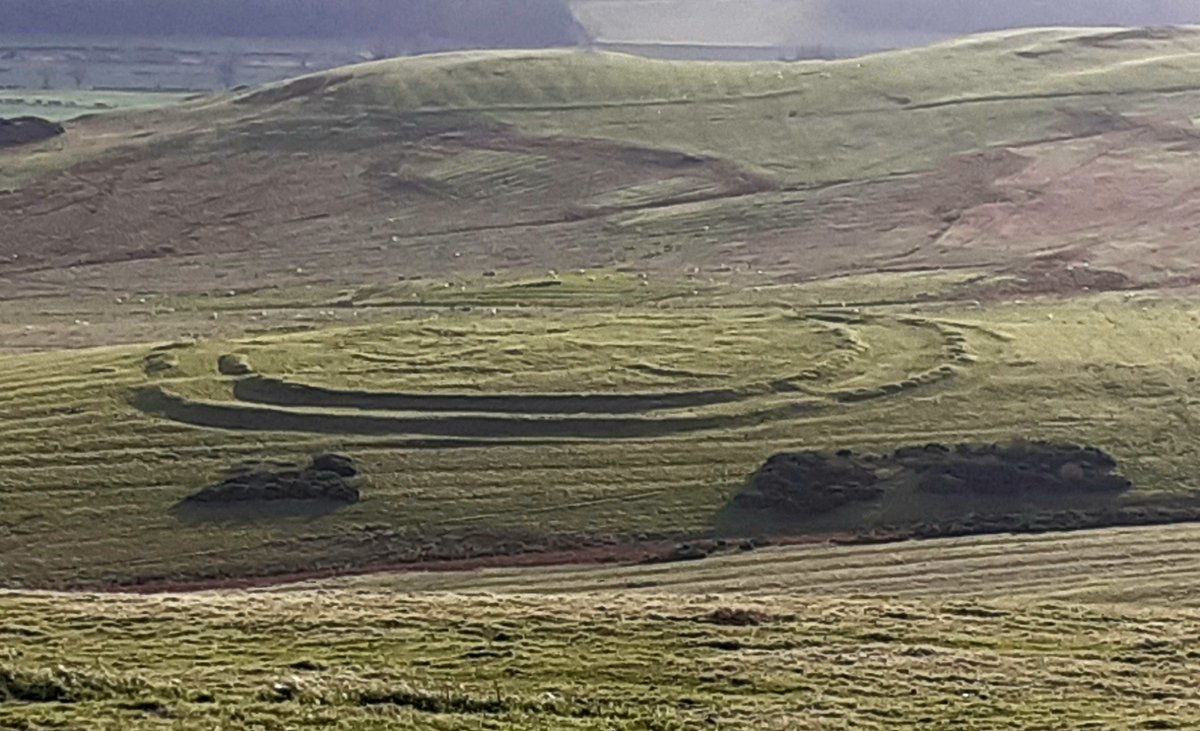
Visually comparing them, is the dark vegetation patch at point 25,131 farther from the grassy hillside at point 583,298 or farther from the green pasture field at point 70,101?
the green pasture field at point 70,101

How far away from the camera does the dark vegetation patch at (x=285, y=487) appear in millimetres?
48219

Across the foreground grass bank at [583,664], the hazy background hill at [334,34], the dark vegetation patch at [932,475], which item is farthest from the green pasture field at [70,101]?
the foreground grass bank at [583,664]

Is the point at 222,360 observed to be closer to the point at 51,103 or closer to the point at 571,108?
the point at 571,108

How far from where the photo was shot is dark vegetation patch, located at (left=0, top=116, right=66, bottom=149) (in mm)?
102062

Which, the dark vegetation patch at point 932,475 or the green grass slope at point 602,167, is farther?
the green grass slope at point 602,167

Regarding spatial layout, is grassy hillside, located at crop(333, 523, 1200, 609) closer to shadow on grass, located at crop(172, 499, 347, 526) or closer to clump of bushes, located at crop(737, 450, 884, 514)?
clump of bushes, located at crop(737, 450, 884, 514)

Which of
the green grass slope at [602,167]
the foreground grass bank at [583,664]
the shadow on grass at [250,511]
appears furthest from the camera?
the green grass slope at [602,167]

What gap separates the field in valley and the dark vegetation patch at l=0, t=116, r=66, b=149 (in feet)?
6.76

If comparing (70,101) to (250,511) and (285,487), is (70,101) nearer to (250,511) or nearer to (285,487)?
(285,487)

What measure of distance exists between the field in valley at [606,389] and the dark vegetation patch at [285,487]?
188mm

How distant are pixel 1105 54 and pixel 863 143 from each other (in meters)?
26.0

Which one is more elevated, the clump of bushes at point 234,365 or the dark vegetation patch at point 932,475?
the clump of bushes at point 234,365

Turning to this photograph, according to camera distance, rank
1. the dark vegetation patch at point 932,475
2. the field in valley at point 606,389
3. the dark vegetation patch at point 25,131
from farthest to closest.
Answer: the dark vegetation patch at point 25,131 → the dark vegetation patch at point 932,475 → the field in valley at point 606,389

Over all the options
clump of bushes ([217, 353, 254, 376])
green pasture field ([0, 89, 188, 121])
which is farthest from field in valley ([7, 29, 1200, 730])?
green pasture field ([0, 89, 188, 121])
